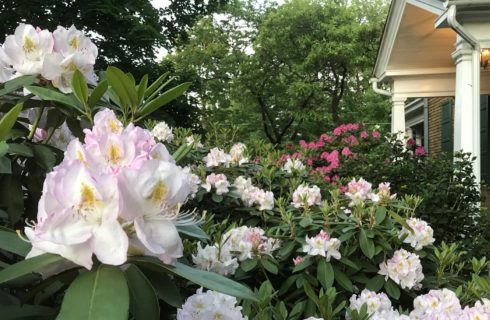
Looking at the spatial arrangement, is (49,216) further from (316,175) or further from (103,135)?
(316,175)

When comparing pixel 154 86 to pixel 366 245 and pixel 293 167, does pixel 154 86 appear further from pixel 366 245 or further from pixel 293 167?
pixel 293 167

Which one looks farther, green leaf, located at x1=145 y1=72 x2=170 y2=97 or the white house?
the white house

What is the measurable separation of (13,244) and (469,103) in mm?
6451

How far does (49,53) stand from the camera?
1.39 metres

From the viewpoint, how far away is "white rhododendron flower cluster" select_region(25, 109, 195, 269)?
0.83 metres

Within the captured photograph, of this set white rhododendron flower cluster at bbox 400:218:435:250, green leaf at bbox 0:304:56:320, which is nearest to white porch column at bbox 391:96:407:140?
white rhododendron flower cluster at bbox 400:218:435:250

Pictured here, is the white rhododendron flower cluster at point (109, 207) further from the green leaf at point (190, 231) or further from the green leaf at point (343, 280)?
the green leaf at point (343, 280)

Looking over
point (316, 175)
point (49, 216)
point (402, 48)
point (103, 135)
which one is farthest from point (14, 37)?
point (402, 48)

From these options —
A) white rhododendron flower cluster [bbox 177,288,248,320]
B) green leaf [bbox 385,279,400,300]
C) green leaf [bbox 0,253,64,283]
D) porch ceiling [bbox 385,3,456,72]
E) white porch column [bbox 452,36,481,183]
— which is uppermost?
porch ceiling [bbox 385,3,456,72]

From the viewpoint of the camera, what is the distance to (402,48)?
9344mm

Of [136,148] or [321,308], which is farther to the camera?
[321,308]

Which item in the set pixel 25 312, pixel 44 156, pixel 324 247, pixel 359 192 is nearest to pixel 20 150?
pixel 44 156

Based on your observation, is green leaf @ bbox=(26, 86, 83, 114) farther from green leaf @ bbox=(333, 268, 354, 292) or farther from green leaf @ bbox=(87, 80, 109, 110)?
green leaf @ bbox=(333, 268, 354, 292)

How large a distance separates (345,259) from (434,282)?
40cm
